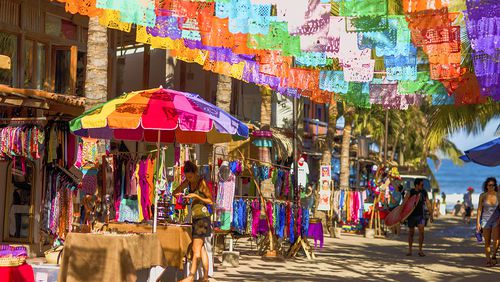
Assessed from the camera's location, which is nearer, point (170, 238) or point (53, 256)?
point (53, 256)

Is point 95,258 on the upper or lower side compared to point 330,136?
lower

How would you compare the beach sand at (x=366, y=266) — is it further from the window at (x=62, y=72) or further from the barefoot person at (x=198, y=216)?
the window at (x=62, y=72)

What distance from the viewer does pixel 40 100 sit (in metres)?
16.1

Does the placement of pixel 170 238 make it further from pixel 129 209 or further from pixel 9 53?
pixel 9 53

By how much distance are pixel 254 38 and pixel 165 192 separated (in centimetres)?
364

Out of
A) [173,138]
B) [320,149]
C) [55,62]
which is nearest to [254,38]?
[173,138]

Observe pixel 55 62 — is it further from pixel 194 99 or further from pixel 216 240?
pixel 194 99

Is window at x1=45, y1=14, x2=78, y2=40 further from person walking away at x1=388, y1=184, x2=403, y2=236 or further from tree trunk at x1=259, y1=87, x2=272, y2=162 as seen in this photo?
person walking away at x1=388, y1=184, x2=403, y2=236

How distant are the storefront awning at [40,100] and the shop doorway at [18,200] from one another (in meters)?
2.16

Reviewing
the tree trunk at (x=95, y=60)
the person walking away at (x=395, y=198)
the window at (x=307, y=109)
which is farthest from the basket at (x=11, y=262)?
the window at (x=307, y=109)

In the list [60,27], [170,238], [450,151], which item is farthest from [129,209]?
[450,151]

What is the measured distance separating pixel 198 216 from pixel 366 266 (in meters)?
6.64

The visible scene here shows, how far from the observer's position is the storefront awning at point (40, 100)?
15391mm

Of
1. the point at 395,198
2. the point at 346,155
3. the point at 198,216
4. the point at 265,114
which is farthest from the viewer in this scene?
the point at 346,155
